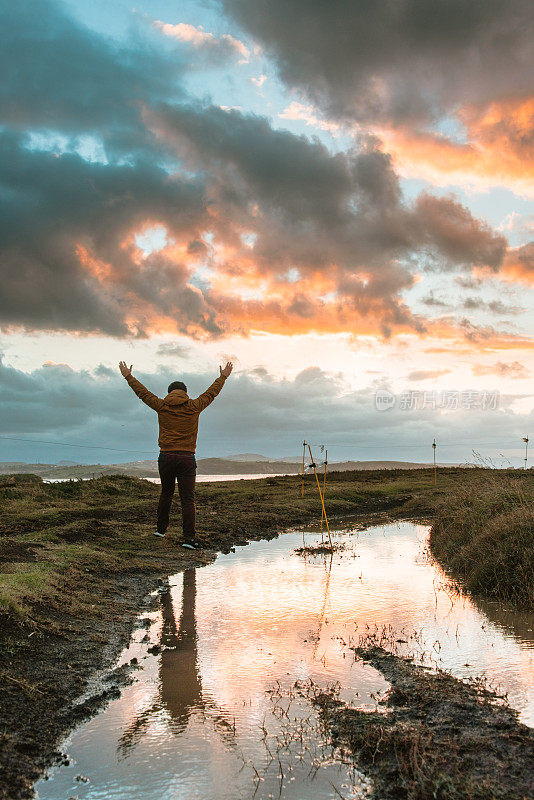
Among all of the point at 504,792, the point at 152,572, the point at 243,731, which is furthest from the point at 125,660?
the point at 152,572

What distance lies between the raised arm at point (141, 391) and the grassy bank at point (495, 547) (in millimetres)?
7192

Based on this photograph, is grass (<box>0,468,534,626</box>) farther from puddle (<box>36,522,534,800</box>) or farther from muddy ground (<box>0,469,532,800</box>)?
puddle (<box>36,522,534,800</box>)

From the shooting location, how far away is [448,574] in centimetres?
1227

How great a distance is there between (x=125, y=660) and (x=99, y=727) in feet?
6.10

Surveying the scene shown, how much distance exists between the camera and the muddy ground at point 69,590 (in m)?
5.07

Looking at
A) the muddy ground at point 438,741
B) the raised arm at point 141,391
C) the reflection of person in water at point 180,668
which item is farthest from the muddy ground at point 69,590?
the raised arm at point 141,391

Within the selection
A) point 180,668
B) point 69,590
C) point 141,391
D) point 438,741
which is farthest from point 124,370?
point 438,741

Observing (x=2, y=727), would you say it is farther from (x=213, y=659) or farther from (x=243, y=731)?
(x=213, y=659)

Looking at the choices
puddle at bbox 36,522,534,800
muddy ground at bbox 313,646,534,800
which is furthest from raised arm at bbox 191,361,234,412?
muddy ground at bbox 313,646,534,800

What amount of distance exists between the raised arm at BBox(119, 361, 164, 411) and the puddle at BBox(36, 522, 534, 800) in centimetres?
366

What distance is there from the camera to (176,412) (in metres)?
12.9

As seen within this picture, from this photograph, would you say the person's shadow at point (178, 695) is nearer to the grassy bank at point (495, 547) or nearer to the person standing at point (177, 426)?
the person standing at point (177, 426)

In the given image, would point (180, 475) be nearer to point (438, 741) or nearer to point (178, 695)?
point (178, 695)

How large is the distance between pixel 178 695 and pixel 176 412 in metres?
7.66
